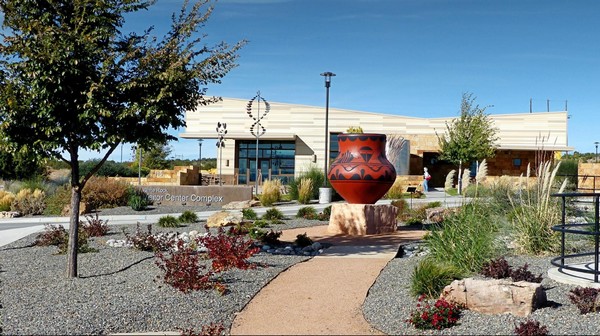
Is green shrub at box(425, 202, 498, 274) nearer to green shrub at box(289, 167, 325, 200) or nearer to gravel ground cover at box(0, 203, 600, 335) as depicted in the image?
gravel ground cover at box(0, 203, 600, 335)

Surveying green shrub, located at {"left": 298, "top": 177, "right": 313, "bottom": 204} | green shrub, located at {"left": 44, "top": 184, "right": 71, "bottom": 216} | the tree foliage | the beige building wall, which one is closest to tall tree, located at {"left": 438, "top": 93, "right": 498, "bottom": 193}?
the tree foliage

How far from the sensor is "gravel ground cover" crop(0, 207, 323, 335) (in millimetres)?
6293

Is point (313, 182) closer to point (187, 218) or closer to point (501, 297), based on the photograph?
point (187, 218)

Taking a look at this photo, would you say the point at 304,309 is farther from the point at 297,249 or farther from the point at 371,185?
the point at 371,185

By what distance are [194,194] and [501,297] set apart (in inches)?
711

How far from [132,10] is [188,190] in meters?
14.5

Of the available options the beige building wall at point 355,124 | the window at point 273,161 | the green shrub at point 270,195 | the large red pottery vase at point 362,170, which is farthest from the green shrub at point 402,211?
the window at point 273,161

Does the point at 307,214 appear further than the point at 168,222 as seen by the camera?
Yes

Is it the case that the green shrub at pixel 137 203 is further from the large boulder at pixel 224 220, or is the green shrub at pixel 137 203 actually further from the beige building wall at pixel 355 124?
the beige building wall at pixel 355 124

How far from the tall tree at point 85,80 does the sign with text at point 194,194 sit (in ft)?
46.2

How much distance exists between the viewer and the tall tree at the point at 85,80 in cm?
826

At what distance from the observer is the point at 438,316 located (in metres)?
Answer: 6.02

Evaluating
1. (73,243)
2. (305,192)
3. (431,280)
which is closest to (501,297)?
(431,280)

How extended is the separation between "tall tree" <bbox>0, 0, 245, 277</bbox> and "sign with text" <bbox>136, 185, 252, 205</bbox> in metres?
14.1
